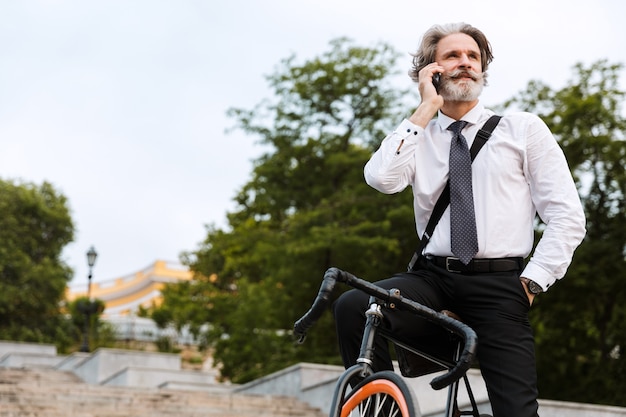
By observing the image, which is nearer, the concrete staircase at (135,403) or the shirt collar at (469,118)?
the shirt collar at (469,118)

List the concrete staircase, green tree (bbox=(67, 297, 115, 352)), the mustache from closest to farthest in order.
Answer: the mustache, the concrete staircase, green tree (bbox=(67, 297, 115, 352))

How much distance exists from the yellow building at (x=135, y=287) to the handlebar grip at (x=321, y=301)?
164 feet

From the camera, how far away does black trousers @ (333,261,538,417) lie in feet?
10.6

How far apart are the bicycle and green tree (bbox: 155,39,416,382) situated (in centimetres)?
1574

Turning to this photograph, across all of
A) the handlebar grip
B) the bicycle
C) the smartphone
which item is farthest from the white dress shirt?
the handlebar grip

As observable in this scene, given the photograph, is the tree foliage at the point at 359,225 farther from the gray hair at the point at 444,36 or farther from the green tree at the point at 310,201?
the gray hair at the point at 444,36

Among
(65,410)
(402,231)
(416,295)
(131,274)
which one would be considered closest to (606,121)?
(402,231)

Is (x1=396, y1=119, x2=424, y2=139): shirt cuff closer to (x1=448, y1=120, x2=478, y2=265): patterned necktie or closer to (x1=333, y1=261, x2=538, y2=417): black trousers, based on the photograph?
(x1=448, y1=120, x2=478, y2=265): patterned necktie

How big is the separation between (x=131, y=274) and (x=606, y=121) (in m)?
43.4

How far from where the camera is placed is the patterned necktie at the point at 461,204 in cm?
336

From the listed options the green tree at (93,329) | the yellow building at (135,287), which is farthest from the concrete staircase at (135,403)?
the yellow building at (135,287)

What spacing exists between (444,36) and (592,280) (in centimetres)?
1459

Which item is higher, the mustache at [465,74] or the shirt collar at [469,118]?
the mustache at [465,74]

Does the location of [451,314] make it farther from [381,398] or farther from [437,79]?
[437,79]
